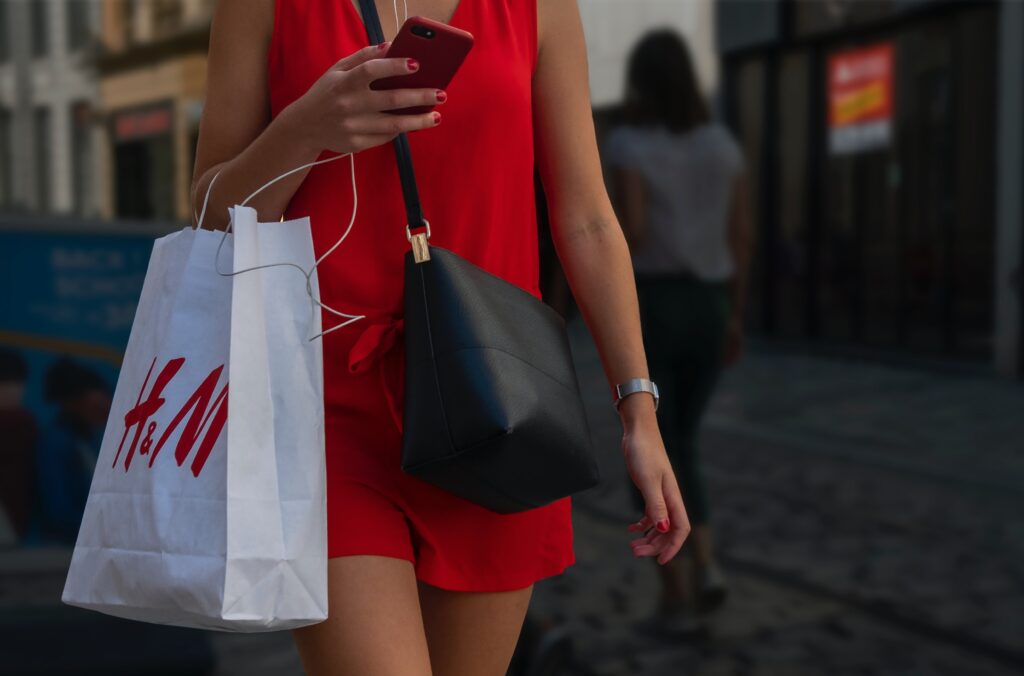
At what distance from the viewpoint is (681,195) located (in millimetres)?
4527

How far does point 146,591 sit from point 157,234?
119 inches

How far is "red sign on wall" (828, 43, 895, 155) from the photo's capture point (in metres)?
13.3

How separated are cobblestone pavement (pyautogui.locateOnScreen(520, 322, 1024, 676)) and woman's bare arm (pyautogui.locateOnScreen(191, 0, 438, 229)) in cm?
264

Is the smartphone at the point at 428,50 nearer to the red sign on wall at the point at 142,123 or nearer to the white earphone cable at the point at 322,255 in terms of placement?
the white earphone cable at the point at 322,255

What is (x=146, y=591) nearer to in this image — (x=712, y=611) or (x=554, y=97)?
(x=554, y=97)

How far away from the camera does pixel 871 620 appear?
454cm

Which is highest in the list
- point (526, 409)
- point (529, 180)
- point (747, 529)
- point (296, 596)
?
point (529, 180)

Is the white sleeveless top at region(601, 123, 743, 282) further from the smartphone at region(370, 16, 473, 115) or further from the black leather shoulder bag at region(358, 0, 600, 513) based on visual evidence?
the smartphone at region(370, 16, 473, 115)

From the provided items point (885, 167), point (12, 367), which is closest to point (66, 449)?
point (12, 367)

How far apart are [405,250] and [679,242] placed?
110 inches

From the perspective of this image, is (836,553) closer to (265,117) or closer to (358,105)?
(265,117)

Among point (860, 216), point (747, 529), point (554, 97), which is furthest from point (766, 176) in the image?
point (554, 97)

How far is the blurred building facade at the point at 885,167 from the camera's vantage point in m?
11.8

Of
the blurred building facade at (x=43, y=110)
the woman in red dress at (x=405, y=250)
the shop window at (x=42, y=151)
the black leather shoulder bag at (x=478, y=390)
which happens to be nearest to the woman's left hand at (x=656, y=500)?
the woman in red dress at (x=405, y=250)
